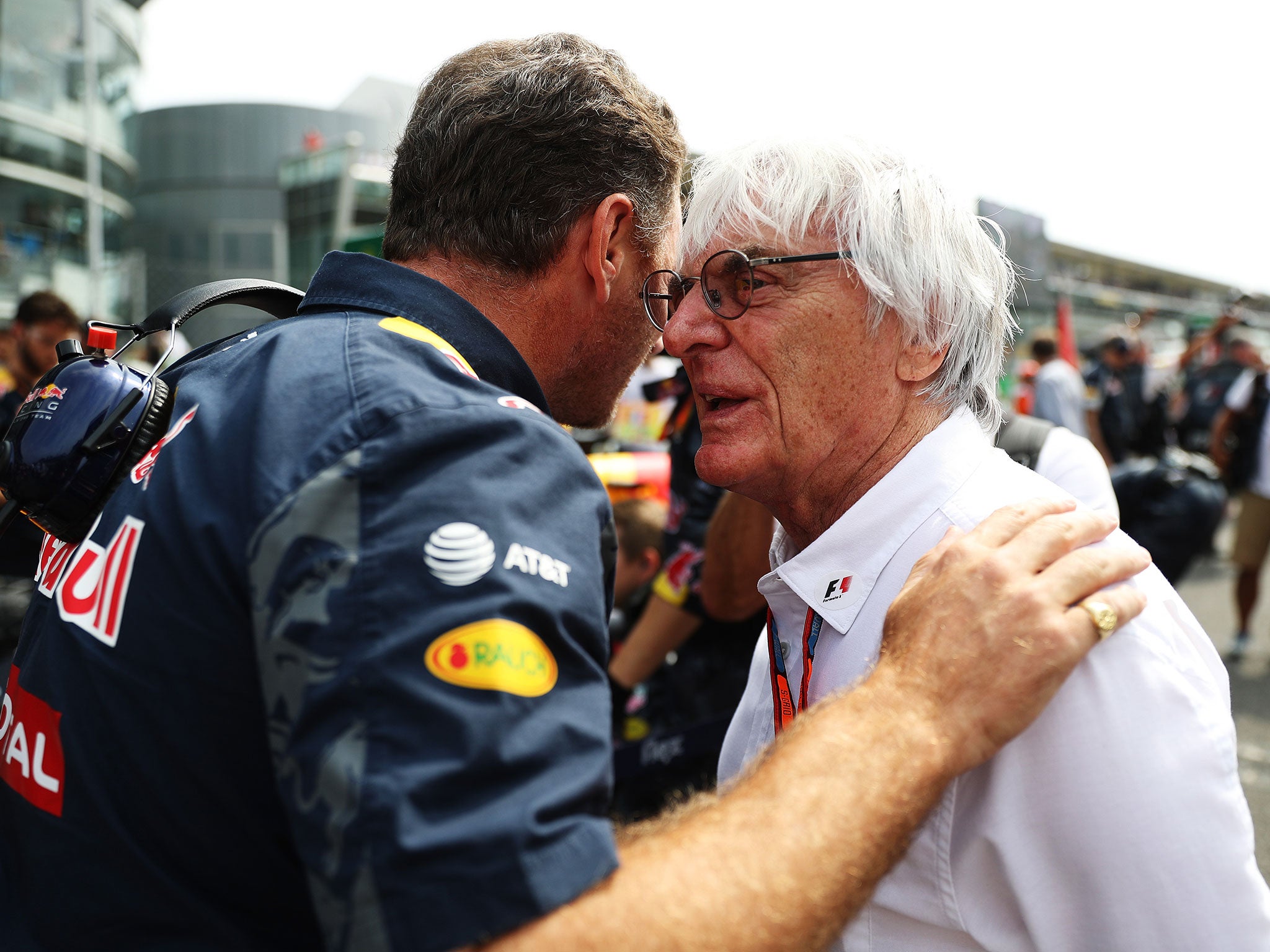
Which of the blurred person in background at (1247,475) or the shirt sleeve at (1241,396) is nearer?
the blurred person in background at (1247,475)

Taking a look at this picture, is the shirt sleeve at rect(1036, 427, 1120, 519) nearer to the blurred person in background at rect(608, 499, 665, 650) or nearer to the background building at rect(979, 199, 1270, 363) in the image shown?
the blurred person in background at rect(608, 499, 665, 650)

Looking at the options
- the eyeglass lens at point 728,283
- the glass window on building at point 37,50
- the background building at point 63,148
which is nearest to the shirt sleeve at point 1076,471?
the eyeglass lens at point 728,283

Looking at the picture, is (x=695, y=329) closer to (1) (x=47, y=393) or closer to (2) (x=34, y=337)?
(1) (x=47, y=393)

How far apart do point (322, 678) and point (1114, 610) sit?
91 cm

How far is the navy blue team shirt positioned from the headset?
74 millimetres

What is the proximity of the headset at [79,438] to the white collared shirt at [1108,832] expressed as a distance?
109 cm

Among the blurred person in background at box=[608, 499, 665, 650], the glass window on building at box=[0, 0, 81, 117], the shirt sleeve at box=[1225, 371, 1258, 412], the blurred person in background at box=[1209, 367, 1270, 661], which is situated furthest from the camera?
the glass window on building at box=[0, 0, 81, 117]

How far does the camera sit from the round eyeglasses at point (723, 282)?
5.05 ft

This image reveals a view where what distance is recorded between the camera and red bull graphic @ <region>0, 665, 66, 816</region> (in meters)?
1.04

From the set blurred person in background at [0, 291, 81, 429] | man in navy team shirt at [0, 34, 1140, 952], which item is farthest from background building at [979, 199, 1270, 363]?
man in navy team shirt at [0, 34, 1140, 952]

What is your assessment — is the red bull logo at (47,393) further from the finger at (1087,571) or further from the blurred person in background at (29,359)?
the blurred person in background at (29,359)

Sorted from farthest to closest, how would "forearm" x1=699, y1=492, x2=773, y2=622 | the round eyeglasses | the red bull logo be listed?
"forearm" x1=699, y1=492, x2=773, y2=622 < the round eyeglasses < the red bull logo

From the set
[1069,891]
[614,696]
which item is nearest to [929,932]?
[1069,891]

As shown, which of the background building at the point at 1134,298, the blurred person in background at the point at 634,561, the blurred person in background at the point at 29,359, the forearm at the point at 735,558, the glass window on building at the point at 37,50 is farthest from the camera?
the background building at the point at 1134,298
